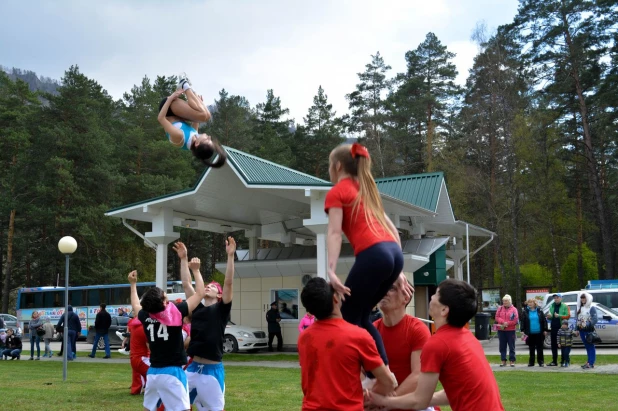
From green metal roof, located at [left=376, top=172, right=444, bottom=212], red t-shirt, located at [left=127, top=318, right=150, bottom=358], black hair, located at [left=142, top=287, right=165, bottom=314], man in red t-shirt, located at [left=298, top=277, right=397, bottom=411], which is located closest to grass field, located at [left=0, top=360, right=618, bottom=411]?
red t-shirt, located at [left=127, top=318, right=150, bottom=358]

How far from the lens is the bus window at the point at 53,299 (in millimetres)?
40166

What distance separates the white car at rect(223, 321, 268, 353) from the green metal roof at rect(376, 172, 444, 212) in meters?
7.30

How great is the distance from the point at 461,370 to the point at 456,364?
44 mm

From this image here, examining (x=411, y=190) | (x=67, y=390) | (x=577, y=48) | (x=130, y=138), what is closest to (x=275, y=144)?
(x=130, y=138)

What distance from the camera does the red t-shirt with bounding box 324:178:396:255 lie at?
4.40 m

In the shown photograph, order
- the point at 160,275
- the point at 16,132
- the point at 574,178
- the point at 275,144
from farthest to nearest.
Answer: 1. the point at 275,144
2. the point at 16,132
3. the point at 574,178
4. the point at 160,275

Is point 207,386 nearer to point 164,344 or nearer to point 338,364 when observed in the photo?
point 164,344

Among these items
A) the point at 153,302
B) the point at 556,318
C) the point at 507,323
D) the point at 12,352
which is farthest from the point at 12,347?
the point at 153,302

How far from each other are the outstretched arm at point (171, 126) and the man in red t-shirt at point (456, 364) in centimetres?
308

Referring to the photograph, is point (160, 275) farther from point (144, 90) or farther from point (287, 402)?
point (144, 90)

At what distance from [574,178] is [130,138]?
109 ft

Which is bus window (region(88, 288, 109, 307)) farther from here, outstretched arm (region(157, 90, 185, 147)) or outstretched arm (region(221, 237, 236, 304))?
outstretched arm (region(157, 90, 185, 147))

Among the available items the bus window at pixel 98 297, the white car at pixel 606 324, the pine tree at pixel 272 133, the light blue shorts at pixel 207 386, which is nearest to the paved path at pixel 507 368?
the white car at pixel 606 324

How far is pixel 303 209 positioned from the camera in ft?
82.2
